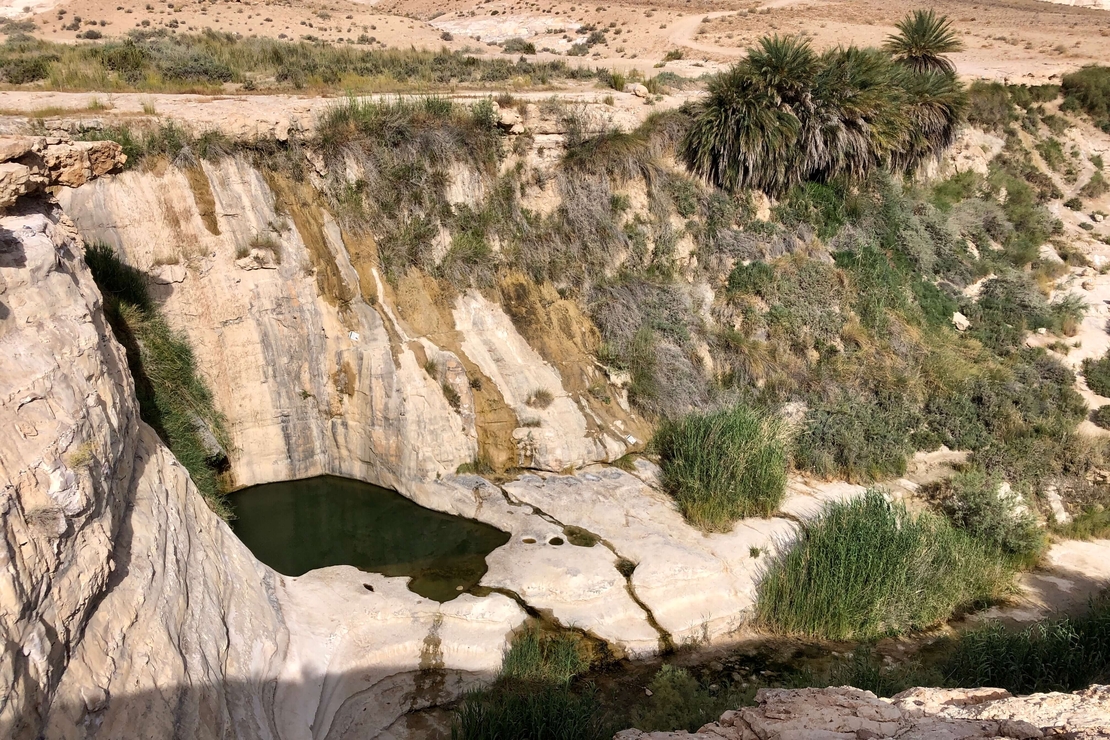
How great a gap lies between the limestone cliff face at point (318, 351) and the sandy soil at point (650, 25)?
14.0 metres

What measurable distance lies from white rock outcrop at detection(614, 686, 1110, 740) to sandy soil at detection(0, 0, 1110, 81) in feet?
64.0

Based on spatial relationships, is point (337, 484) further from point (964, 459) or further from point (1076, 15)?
point (1076, 15)

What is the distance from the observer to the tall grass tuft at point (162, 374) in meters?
8.51

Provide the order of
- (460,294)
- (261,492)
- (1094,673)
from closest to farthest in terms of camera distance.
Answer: (1094,673), (261,492), (460,294)

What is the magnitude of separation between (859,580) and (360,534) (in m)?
6.25

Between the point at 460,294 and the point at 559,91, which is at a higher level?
the point at 559,91

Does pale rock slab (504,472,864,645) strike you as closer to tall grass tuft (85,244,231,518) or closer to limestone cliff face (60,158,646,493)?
limestone cliff face (60,158,646,493)

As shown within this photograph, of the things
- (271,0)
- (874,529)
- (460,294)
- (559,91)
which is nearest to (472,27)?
(271,0)

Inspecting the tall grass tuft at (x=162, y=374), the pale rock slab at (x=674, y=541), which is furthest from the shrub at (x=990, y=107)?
the tall grass tuft at (x=162, y=374)

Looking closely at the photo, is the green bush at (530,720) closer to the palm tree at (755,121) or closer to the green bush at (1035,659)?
the green bush at (1035,659)

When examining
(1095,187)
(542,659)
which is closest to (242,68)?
(542,659)

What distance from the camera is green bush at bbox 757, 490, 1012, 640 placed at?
7.44 metres

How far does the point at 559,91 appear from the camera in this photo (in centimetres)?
1456

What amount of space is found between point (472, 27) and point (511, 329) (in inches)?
1240
